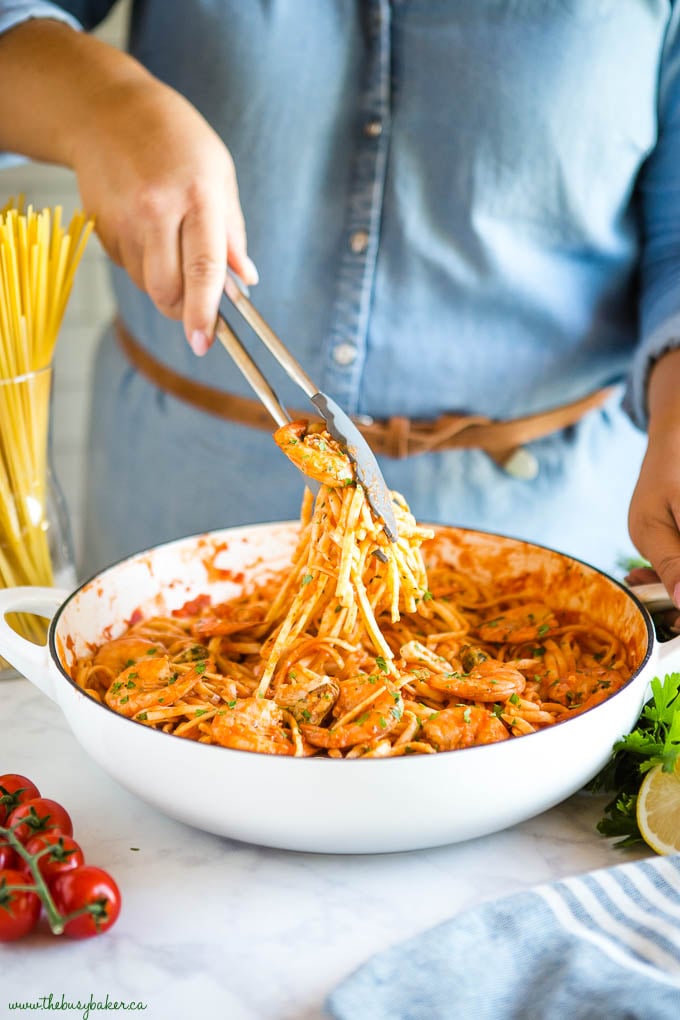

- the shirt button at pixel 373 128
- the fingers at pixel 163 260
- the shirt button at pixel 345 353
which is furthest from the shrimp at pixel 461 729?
the shirt button at pixel 373 128

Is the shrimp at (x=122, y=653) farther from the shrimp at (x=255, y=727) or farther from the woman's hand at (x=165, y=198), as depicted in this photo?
the woman's hand at (x=165, y=198)

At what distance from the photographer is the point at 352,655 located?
55.4 inches

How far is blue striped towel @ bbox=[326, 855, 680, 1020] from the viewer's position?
2.89ft

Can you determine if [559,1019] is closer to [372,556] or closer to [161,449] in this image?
[372,556]

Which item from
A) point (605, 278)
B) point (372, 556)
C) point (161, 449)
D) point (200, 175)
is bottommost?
point (161, 449)

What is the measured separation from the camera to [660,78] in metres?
2.02

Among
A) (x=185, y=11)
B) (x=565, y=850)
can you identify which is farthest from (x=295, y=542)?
(x=185, y=11)

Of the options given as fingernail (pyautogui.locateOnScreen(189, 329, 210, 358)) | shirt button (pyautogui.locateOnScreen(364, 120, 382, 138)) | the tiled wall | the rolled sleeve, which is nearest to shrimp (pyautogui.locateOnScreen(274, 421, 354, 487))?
fingernail (pyautogui.locateOnScreen(189, 329, 210, 358))

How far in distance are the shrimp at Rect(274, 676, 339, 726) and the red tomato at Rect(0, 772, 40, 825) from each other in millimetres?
301

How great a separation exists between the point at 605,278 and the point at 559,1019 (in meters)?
1.60

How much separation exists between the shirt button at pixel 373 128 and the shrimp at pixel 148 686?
113cm

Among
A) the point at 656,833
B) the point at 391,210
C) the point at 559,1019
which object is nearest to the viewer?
the point at 559,1019

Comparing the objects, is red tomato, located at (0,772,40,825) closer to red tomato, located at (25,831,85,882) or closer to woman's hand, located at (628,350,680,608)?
red tomato, located at (25,831,85,882)

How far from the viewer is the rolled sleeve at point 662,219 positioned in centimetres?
193
